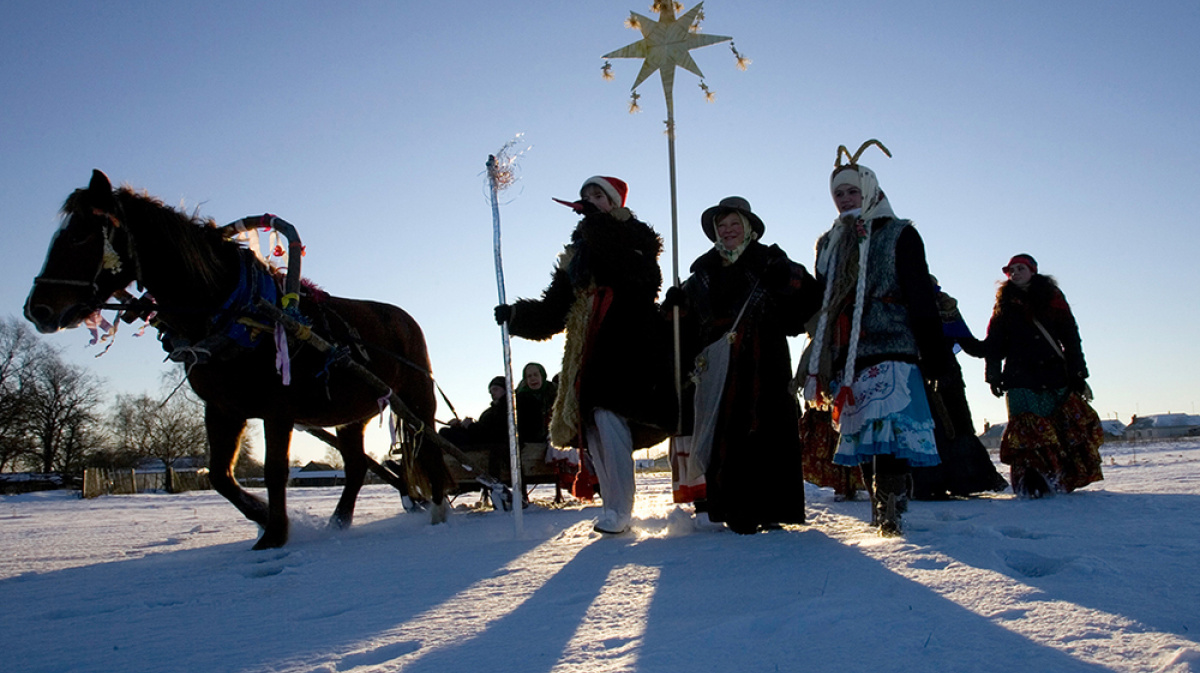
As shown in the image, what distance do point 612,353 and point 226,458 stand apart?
2.55 meters

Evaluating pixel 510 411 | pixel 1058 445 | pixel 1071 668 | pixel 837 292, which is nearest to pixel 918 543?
pixel 837 292

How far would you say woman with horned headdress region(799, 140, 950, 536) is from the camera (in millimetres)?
3906

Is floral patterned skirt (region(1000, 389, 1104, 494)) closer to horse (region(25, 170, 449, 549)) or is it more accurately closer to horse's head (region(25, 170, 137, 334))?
horse (region(25, 170, 449, 549))

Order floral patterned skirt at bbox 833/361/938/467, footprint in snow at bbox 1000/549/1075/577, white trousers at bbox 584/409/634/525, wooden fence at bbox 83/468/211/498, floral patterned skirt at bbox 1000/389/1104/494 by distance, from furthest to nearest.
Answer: wooden fence at bbox 83/468/211/498 → floral patterned skirt at bbox 1000/389/1104/494 → white trousers at bbox 584/409/634/525 → floral patterned skirt at bbox 833/361/938/467 → footprint in snow at bbox 1000/549/1075/577

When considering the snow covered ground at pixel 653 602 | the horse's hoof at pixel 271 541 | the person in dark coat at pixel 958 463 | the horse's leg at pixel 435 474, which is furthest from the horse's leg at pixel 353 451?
the person in dark coat at pixel 958 463

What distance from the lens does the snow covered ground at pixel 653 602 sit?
1937mm

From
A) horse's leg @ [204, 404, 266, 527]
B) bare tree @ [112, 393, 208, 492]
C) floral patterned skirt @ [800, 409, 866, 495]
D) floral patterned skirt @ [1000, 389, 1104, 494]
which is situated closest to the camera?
horse's leg @ [204, 404, 266, 527]

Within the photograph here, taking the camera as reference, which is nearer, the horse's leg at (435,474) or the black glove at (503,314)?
the black glove at (503,314)

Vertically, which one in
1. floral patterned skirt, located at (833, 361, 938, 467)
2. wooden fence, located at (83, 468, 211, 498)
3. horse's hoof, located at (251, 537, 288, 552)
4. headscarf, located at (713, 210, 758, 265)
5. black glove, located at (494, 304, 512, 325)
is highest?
headscarf, located at (713, 210, 758, 265)

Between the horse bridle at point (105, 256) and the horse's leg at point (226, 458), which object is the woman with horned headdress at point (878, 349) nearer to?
the horse's leg at point (226, 458)

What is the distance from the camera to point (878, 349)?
13.1 ft

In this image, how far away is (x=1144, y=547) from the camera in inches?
125

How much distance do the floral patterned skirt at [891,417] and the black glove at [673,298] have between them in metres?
1.25

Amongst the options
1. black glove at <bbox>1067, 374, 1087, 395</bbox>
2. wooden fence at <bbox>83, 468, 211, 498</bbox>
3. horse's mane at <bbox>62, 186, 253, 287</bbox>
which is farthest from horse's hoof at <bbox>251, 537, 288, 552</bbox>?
wooden fence at <bbox>83, 468, 211, 498</bbox>
